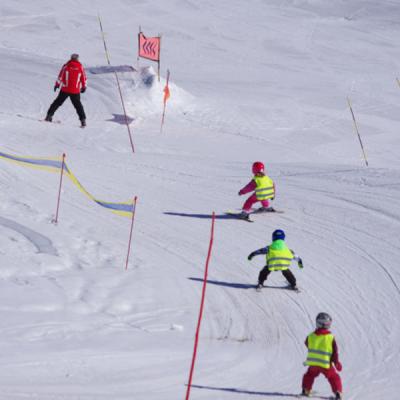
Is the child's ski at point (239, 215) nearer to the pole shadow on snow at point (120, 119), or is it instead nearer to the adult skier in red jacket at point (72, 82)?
the adult skier in red jacket at point (72, 82)

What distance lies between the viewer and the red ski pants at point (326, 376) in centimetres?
836

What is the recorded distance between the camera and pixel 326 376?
840cm

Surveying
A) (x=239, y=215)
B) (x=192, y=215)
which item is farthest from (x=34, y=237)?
(x=239, y=215)

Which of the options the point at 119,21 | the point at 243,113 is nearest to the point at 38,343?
→ the point at 243,113

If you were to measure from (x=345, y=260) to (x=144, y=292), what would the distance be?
333 cm

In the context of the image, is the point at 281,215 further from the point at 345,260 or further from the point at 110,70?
the point at 110,70

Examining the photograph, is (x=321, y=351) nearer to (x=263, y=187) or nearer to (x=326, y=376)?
(x=326, y=376)

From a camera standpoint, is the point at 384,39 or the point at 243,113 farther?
the point at 384,39

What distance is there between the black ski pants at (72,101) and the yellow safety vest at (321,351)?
36.6 ft

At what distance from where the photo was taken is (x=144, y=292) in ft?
35.3

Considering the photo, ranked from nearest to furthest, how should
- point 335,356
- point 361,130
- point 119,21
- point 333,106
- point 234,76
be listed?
point 335,356, point 361,130, point 333,106, point 234,76, point 119,21

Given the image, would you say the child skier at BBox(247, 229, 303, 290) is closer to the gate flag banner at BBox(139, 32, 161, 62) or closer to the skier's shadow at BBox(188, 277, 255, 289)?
the skier's shadow at BBox(188, 277, 255, 289)

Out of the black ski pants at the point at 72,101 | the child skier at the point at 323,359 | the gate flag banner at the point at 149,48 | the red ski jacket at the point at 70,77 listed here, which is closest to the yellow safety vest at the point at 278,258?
the child skier at the point at 323,359

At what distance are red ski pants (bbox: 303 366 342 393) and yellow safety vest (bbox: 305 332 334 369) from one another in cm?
5
